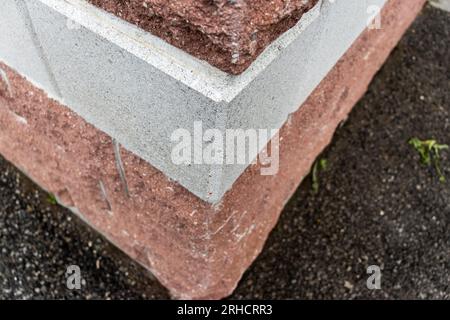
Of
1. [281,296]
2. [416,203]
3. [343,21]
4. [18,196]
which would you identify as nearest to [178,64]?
[343,21]

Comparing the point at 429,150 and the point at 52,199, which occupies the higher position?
the point at 52,199

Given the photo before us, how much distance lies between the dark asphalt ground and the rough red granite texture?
1.29 m

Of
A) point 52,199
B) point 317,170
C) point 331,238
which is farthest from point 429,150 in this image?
point 52,199

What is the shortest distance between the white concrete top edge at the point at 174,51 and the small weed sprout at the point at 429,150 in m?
1.59

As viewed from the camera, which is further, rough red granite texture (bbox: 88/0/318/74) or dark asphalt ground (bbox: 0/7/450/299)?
dark asphalt ground (bbox: 0/7/450/299)

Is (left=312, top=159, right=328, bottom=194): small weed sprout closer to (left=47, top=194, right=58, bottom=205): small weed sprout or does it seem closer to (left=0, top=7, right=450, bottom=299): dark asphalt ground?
(left=0, top=7, right=450, bottom=299): dark asphalt ground

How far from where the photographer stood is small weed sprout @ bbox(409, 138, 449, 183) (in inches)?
86.7

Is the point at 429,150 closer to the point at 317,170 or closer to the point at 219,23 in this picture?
the point at 317,170

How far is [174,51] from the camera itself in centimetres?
75

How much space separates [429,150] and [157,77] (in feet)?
6.03

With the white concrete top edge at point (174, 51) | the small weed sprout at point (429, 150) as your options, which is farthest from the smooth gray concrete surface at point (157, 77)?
the small weed sprout at point (429, 150)

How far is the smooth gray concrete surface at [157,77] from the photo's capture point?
76 cm

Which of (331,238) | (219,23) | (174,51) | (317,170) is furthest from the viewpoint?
(317,170)

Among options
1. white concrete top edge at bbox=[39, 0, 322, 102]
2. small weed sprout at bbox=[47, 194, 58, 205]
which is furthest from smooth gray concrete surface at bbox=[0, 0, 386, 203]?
small weed sprout at bbox=[47, 194, 58, 205]
